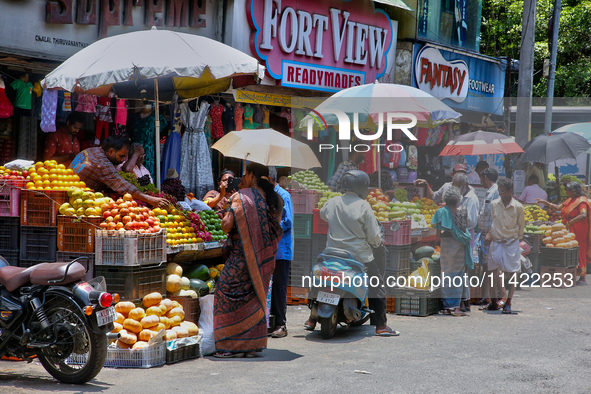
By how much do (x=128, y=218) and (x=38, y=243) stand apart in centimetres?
92

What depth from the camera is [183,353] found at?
6.37 metres

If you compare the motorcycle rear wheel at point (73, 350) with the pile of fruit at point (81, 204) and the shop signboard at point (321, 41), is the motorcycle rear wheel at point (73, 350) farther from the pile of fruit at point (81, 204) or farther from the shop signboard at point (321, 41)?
the shop signboard at point (321, 41)

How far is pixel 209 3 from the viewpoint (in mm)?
11859

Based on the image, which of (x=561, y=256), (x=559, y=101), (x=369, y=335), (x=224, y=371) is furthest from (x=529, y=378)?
(x=559, y=101)

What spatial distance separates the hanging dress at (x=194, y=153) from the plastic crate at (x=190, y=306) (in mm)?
4624

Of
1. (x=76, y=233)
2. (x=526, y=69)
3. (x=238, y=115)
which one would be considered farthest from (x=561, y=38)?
(x=76, y=233)

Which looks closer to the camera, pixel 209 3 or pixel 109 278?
pixel 109 278

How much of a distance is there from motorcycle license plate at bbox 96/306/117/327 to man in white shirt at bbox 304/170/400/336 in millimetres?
2981

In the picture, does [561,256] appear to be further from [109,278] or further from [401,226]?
[109,278]

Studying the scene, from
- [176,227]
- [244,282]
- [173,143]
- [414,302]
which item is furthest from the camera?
[173,143]

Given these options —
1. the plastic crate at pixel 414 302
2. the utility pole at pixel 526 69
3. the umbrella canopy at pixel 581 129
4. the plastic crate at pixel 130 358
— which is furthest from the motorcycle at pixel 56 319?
the utility pole at pixel 526 69

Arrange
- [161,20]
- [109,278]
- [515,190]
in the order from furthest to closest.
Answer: [161,20], [515,190], [109,278]

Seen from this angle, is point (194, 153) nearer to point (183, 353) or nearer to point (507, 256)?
point (507, 256)

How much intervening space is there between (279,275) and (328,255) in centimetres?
63
